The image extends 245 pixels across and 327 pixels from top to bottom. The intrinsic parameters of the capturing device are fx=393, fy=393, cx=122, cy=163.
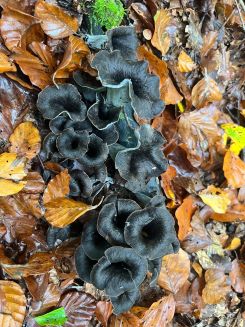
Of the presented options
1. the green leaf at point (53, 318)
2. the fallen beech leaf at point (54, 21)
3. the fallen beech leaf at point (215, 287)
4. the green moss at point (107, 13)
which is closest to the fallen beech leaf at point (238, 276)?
the fallen beech leaf at point (215, 287)

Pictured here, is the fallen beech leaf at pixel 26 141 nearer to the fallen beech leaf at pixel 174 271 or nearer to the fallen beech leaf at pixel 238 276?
the fallen beech leaf at pixel 174 271

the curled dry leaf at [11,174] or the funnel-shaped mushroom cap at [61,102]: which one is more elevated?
the funnel-shaped mushroom cap at [61,102]

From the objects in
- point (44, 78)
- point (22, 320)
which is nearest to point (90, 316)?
point (22, 320)

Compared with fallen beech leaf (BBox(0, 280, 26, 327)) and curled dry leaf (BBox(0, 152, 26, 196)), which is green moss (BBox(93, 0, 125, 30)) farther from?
fallen beech leaf (BBox(0, 280, 26, 327))

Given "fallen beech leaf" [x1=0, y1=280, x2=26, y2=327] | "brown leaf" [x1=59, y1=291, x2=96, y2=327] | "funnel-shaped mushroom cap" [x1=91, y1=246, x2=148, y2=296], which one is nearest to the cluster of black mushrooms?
"funnel-shaped mushroom cap" [x1=91, y1=246, x2=148, y2=296]

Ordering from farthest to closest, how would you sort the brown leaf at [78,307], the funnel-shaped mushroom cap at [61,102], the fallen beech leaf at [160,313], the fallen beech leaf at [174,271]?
1. the fallen beech leaf at [174,271]
2. the fallen beech leaf at [160,313]
3. the brown leaf at [78,307]
4. the funnel-shaped mushroom cap at [61,102]

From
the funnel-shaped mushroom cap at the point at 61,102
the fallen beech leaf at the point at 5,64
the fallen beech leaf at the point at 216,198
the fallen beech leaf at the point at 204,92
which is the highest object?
the fallen beech leaf at the point at 5,64

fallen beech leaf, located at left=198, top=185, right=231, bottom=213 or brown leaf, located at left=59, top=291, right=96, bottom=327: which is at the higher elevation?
fallen beech leaf, located at left=198, top=185, right=231, bottom=213

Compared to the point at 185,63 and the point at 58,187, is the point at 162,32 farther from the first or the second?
the point at 58,187
